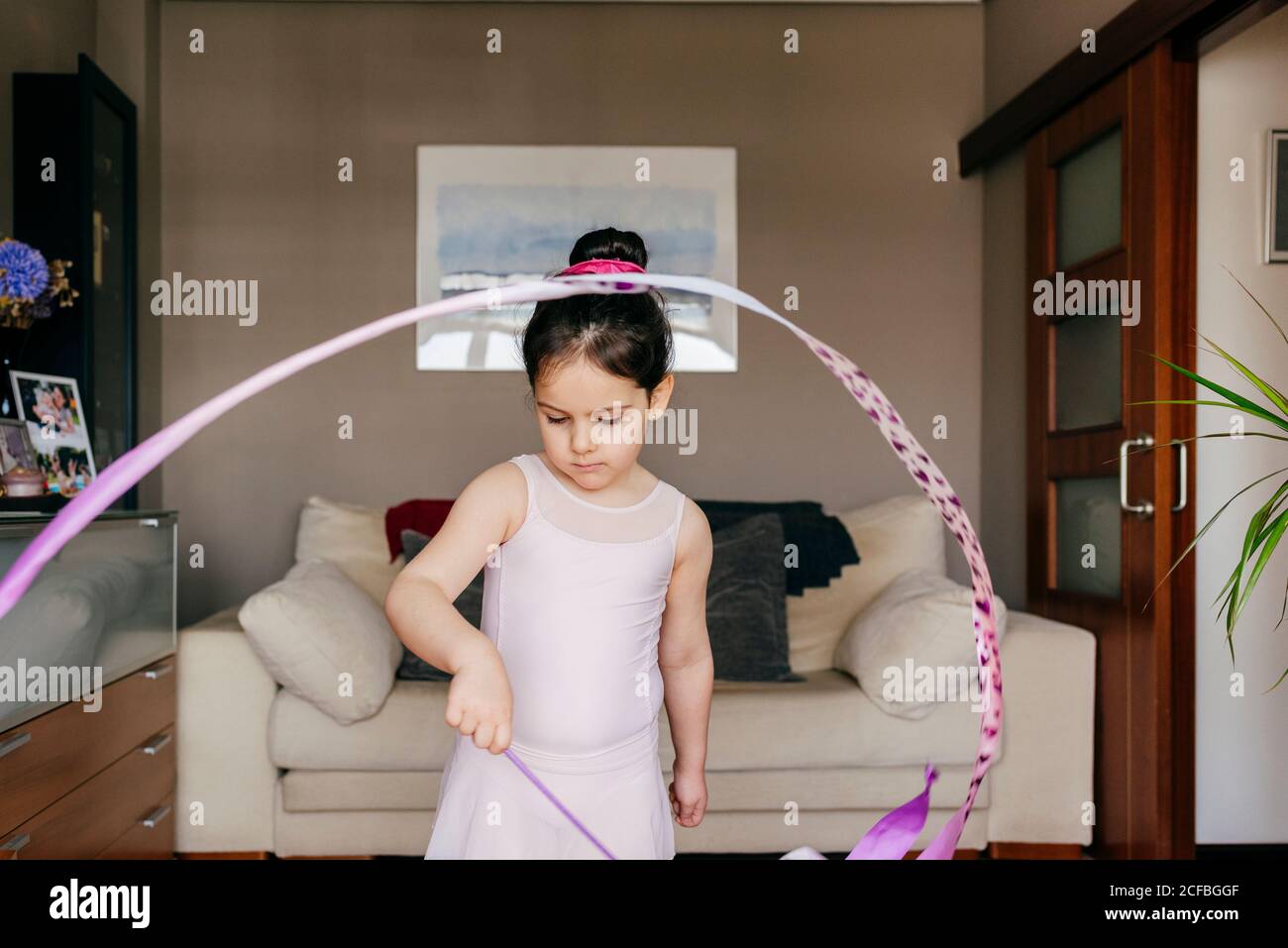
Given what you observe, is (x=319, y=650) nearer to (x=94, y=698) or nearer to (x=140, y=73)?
(x=94, y=698)

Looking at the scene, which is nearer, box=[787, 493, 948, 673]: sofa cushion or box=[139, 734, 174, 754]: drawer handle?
box=[139, 734, 174, 754]: drawer handle

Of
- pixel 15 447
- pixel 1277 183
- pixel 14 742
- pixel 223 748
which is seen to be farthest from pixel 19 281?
pixel 1277 183

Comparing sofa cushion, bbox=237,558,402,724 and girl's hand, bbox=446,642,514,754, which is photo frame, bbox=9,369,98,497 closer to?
sofa cushion, bbox=237,558,402,724

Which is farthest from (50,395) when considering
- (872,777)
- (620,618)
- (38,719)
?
(872,777)

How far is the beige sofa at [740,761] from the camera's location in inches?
103

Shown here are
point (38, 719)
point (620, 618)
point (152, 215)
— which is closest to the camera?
point (620, 618)

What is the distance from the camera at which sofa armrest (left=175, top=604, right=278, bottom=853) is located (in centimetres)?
267

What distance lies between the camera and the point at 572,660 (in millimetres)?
1247

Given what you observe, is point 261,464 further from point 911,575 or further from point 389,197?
point 911,575

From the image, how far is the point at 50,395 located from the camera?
260 centimetres

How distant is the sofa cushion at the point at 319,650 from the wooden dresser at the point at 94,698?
10.3 inches

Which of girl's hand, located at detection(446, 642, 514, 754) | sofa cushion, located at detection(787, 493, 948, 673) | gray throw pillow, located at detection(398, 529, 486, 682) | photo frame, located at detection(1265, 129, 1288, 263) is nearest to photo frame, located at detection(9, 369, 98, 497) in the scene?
gray throw pillow, located at detection(398, 529, 486, 682)

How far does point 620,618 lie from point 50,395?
2036 mm

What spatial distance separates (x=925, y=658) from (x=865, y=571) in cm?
66
